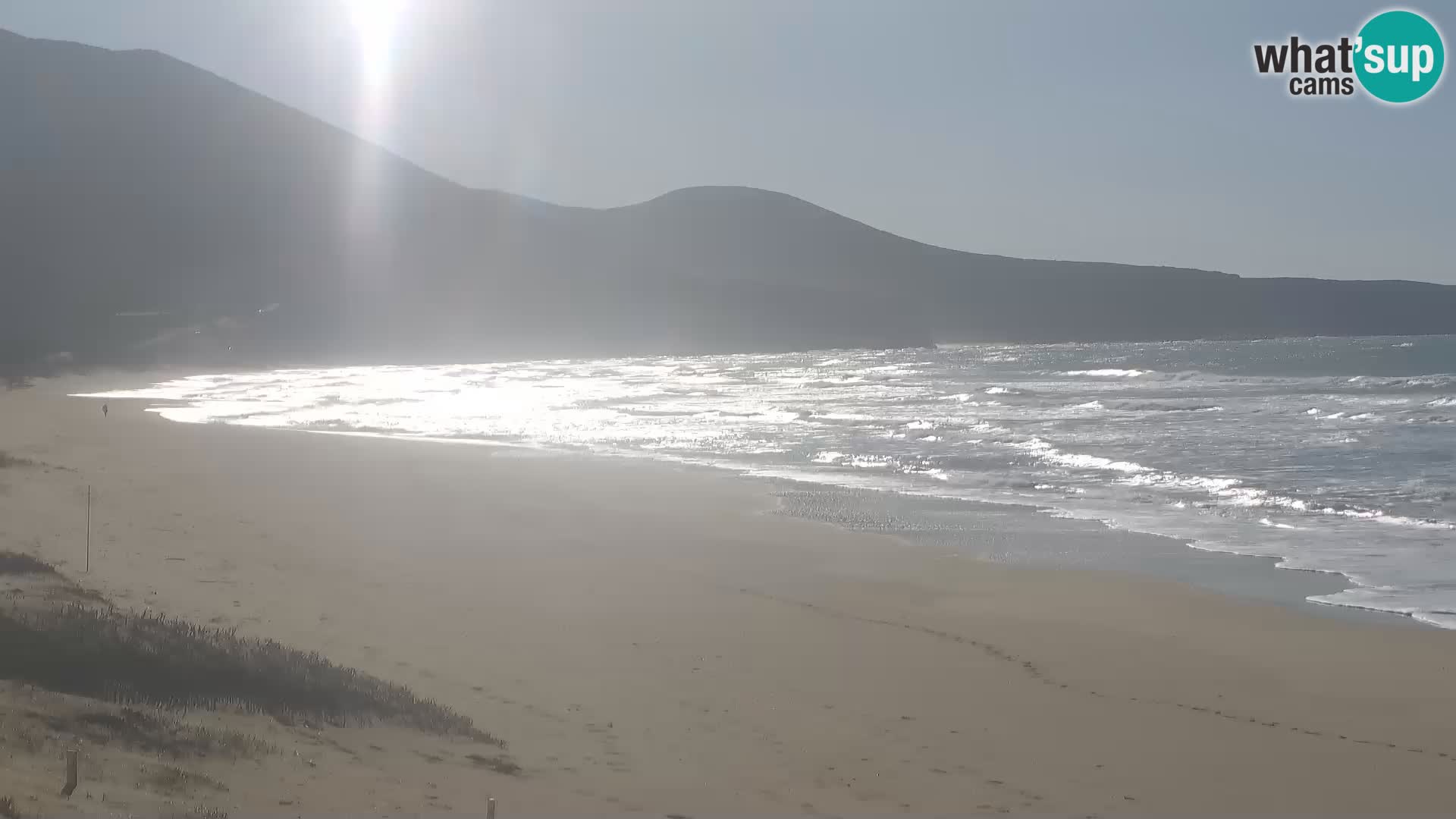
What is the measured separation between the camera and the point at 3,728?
14.1ft

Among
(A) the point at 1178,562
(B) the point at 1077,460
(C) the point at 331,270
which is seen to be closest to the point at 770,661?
(A) the point at 1178,562

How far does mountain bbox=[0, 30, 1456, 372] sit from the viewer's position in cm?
7788

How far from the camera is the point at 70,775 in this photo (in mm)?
3873

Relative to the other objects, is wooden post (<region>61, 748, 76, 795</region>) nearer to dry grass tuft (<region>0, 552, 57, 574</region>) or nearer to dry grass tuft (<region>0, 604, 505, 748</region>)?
dry grass tuft (<region>0, 604, 505, 748</region>)

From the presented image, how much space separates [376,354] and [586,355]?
1581 centimetres

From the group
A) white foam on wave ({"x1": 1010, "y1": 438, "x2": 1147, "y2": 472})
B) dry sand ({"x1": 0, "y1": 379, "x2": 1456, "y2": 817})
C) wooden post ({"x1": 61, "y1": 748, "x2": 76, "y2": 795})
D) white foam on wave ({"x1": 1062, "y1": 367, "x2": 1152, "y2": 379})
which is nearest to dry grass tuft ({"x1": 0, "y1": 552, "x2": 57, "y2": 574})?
dry sand ({"x1": 0, "y1": 379, "x2": 1456, "y2": 817})

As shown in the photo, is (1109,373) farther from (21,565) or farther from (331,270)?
(331,270)

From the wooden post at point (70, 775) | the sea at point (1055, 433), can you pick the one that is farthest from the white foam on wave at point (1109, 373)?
the wooden post at point (70, 775)

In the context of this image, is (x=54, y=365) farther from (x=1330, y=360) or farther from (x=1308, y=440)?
(x=1330, y=360)

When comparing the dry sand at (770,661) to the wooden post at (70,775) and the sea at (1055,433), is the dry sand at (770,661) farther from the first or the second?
the sea at (1055,433)

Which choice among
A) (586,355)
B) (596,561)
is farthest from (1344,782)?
(586,355)

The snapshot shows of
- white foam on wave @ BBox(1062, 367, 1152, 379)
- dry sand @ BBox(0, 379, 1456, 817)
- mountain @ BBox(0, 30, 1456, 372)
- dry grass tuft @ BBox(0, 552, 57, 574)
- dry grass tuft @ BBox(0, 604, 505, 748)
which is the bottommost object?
dry sand @ BBox(0, 379, 1456, 817)

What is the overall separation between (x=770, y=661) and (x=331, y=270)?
9481 cm

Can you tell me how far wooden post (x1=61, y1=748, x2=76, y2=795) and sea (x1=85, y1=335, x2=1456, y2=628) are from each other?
31.9 feet
